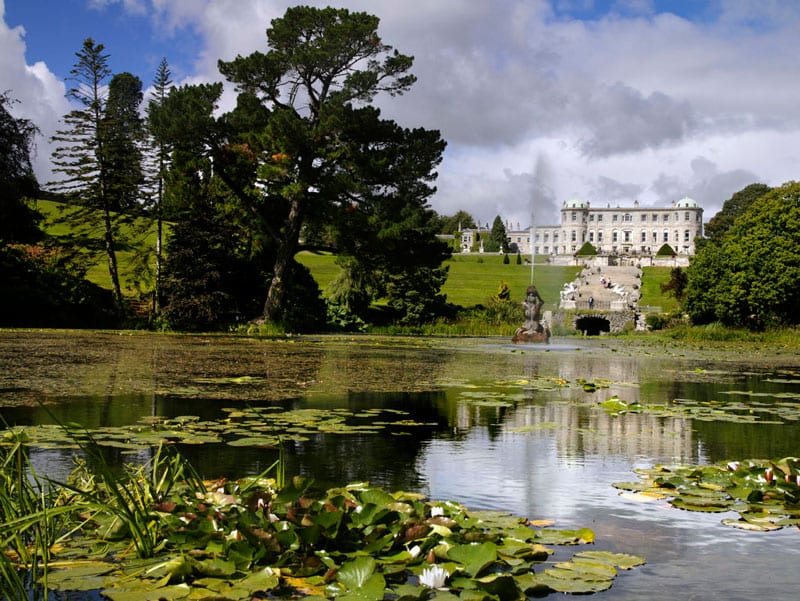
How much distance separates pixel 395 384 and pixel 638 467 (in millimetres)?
5929

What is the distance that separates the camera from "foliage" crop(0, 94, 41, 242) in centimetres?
3269

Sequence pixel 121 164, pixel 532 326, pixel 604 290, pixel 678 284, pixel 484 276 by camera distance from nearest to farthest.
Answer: pixel 532 326
pixel 121 164
pixel 678 284
pixel 604 290
pixel 484 276

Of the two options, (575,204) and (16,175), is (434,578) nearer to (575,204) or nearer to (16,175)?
(16,175)

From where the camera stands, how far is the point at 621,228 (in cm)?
15725

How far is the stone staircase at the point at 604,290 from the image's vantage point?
5365 centimetres

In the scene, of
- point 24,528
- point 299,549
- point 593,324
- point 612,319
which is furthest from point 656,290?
point 24,528

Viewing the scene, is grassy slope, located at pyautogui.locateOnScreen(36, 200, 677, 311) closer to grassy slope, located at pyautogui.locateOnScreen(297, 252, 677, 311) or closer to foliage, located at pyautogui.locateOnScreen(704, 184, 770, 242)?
grassy slope, located at pyautogui.locateOnScreen(297, 252, 677, 311)

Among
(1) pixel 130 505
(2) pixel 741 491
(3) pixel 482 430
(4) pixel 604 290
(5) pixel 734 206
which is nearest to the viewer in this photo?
(1) pixel 130 505

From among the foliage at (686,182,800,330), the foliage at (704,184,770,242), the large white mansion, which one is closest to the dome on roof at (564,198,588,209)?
the large white mansion

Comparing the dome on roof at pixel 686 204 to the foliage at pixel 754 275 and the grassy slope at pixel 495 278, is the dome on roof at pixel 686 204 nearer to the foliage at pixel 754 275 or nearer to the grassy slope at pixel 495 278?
the grassy slope at pixel 495 278

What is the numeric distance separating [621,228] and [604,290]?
98448 millimetres

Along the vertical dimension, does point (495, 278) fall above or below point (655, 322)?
above

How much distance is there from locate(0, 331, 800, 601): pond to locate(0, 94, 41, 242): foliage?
795 inches

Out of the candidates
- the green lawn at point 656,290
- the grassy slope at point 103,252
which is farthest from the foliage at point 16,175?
the green lawn at point 656,290
